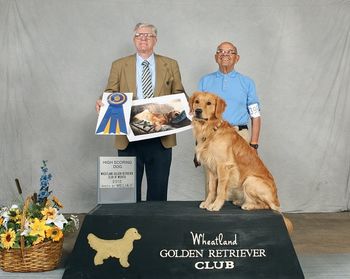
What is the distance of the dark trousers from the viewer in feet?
12.1

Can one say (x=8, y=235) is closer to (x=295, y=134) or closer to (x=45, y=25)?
(x=45, y=25)

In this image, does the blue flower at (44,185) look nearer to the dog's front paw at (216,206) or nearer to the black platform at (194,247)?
the black platform at (194,247)

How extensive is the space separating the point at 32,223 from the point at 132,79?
3.54 ft

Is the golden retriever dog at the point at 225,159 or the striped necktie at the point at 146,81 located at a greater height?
the striped necktie at the point at 146,81

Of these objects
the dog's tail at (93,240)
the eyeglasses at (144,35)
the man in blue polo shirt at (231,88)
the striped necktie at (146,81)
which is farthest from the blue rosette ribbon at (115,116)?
the dog's tail at (93,240)

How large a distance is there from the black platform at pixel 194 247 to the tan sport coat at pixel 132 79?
852 millimetres

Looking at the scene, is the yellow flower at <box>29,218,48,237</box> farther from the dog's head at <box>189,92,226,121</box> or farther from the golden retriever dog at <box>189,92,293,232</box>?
the dog's head at <box>189,92,226,121</box>

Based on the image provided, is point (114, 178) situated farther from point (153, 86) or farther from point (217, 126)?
point (153, 86)

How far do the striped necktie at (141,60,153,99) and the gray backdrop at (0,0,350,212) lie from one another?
2150 millimetres

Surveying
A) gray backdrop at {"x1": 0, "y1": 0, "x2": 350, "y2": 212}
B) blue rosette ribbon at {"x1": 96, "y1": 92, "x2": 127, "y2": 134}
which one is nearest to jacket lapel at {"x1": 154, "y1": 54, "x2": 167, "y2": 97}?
blue rosette ribbon at {"x1": 96, "y1": 92, "x2": 127, "y2": 134}

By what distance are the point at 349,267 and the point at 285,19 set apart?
3.11 m

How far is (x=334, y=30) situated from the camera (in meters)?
5.84

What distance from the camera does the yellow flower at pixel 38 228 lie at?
3.09 meters

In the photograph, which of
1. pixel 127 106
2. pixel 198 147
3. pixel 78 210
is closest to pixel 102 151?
pixel 78 210
